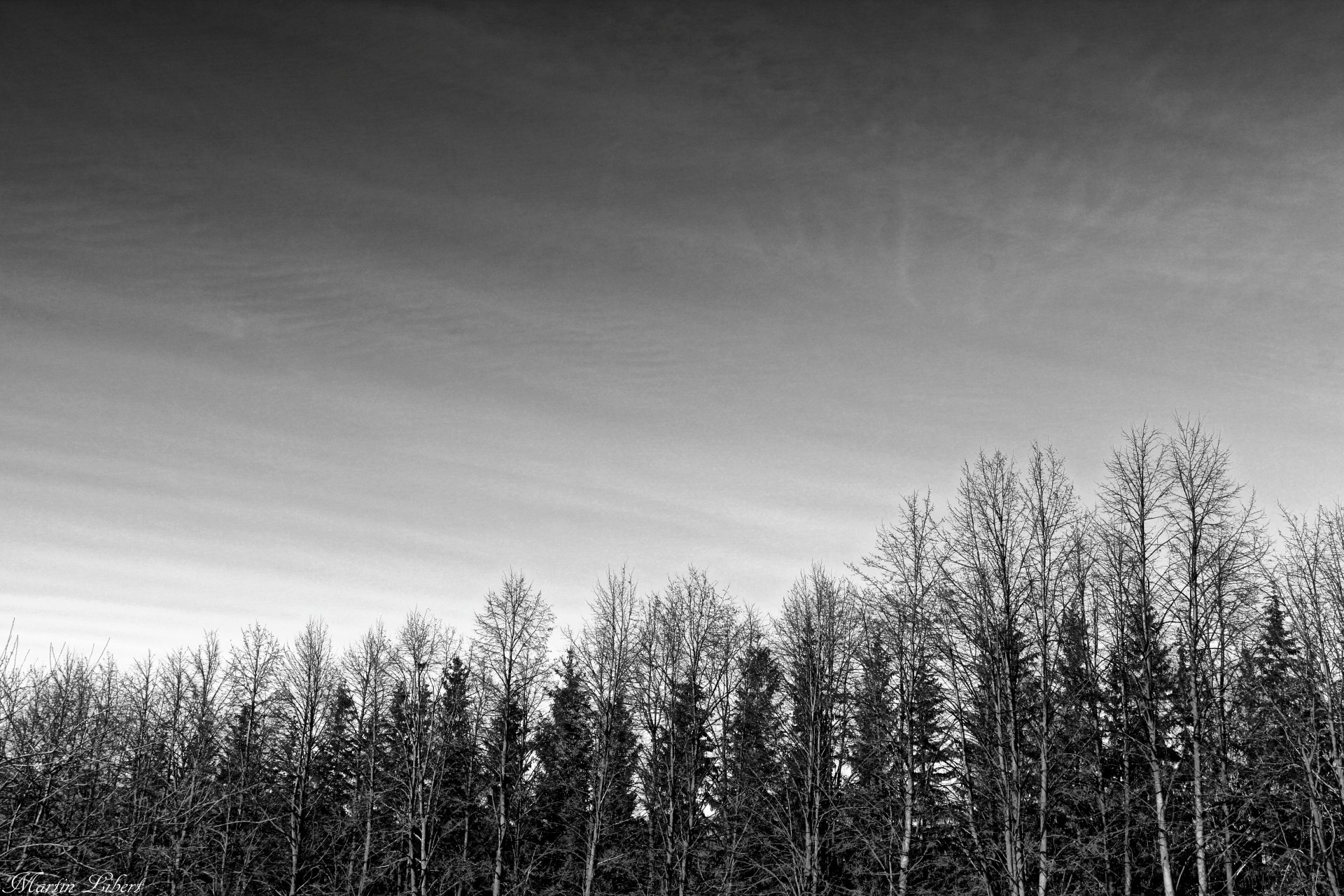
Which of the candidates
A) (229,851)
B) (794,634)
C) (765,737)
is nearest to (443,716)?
(229,851)

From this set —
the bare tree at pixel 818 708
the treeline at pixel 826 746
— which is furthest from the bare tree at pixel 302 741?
the bare tree at pixel 818 708

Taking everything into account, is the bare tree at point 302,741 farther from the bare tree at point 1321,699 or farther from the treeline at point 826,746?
the bare tree at point 1321,699

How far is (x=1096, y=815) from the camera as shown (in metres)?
33.8

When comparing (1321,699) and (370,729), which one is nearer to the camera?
(1321,699)

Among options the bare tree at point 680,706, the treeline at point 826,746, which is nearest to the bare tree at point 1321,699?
the treeline at point 826,746

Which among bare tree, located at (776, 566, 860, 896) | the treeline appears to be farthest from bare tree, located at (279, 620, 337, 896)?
bare tree, located at (776, 566, 860, 896)

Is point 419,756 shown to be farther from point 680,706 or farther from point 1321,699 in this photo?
point 1321,699

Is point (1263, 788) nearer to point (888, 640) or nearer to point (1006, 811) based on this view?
point (888, 640)
